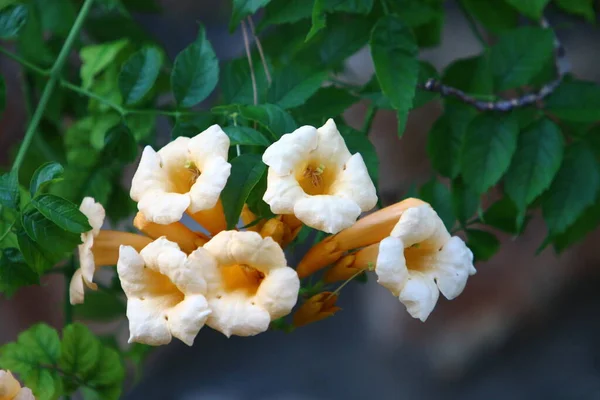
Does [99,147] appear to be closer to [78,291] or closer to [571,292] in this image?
[78,291]

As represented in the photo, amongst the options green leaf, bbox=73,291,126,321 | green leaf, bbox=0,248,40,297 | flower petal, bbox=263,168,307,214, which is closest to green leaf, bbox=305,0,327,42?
flower petal, bbox=263,168,307,214

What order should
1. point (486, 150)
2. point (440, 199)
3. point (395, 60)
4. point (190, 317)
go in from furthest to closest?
point (440, 199), point (486, 150), point (395, 60), point (190, 317)

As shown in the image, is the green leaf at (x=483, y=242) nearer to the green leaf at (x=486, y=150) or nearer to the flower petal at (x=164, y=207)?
the green leaf at (x=486, y=150)

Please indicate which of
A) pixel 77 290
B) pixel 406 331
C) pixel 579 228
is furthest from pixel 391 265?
pixel 406 331

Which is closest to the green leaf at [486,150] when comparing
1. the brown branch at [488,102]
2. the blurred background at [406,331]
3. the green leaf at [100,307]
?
the brown branch at [488,102]

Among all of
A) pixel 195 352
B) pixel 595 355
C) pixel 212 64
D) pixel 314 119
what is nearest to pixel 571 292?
pixel 595 355

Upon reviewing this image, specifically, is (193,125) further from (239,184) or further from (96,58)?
(96,58)

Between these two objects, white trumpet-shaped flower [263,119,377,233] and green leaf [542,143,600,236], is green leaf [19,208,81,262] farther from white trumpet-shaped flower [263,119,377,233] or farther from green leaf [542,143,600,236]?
green leaf [542,143,600,236]
